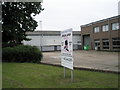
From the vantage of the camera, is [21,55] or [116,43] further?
[116,43]

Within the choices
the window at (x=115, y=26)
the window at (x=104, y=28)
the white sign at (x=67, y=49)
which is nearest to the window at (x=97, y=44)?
the window at (x=104, y=28)

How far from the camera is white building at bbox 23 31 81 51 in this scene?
61.6 m

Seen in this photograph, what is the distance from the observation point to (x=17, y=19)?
23438 mm

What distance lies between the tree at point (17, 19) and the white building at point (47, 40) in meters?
36.0

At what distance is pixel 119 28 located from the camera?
142 feet

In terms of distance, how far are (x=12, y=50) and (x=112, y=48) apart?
3098 centimetres

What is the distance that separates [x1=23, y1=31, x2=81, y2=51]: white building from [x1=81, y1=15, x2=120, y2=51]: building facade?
4.44m

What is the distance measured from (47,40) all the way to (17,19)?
39.9 meters

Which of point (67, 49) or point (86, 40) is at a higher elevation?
point (86, 40)

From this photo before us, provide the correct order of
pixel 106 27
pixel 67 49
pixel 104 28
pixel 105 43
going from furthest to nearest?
pixel 104 28
pixel 105 43
pixel 106 27
pixel 67 49

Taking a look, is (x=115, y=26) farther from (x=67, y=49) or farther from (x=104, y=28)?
(x=67, y=49)

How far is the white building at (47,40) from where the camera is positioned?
61562mm

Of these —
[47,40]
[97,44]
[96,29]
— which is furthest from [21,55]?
[47,40]

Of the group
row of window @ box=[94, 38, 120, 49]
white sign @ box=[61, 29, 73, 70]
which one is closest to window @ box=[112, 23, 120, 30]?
row of window @ box=[94, 38, 120, 49]
